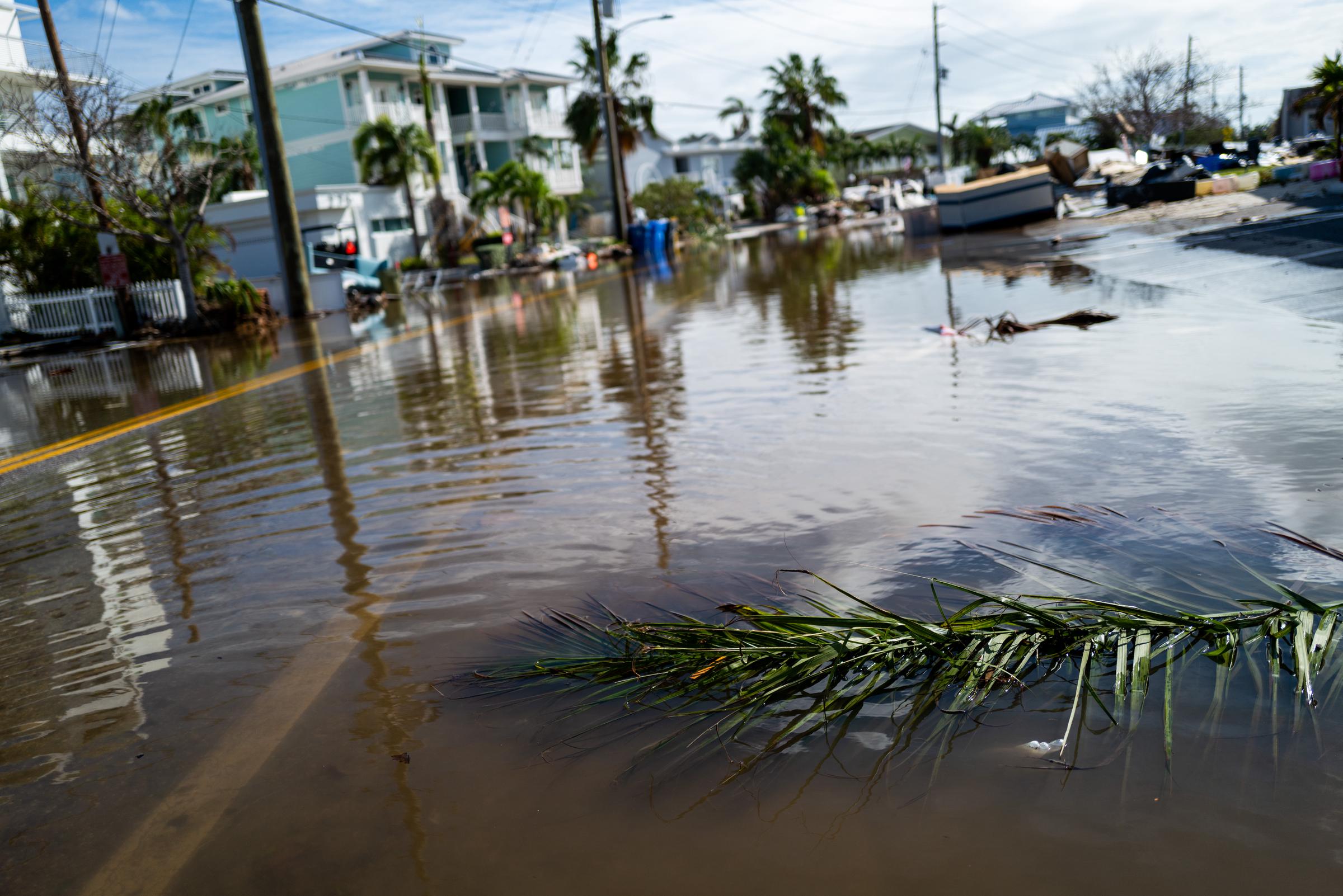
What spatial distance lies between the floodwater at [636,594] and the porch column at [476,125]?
45416 mm

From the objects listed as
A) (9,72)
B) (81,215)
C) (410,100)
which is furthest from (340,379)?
(410,100)

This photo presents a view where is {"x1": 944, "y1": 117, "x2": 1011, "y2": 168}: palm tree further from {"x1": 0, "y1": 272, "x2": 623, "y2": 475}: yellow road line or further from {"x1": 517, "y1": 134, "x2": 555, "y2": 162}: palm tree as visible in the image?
{"x1": 0, "y1": 272, "x2": 623, "y2": 475}: yellow road line

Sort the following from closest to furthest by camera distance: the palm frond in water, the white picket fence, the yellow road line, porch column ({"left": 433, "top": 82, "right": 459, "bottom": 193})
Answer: the palm frond in water → the yellow road line → the white picket fence → porch column ({"left": 433, "top": 82, "right": 459, "bottom": 193})

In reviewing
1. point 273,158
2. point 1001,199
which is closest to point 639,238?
point 1001,199

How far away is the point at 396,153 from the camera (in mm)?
44844

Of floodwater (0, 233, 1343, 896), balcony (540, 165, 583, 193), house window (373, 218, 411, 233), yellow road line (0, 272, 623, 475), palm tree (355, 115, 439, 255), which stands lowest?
floodwater (0, 233, 1343, 896)

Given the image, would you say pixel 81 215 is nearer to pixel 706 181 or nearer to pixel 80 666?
pixel 80 666

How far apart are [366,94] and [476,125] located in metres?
6.87

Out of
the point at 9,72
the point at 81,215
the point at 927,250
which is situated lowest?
the point at 927,250

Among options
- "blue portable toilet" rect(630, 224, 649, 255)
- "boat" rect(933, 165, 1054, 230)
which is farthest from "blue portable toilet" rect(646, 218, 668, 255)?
"boat" rect(933, 165, 1054, 230)

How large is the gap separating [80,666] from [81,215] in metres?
22.0

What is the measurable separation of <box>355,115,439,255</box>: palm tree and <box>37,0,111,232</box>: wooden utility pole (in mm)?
21417

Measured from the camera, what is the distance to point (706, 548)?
4.89 m

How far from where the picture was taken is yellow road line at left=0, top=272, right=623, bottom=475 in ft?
30.5
